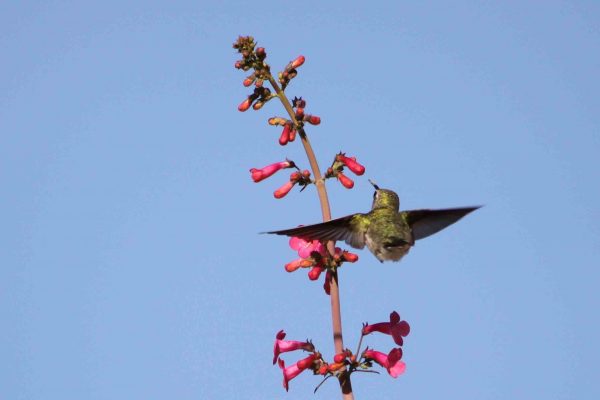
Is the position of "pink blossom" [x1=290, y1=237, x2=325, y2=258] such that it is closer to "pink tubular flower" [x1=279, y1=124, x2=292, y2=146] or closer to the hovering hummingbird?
the hovering hummingbird

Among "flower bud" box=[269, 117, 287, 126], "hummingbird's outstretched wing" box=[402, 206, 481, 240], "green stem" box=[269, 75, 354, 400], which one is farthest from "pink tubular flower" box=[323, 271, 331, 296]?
"flower bud" box=[269, 117, 287, 126]

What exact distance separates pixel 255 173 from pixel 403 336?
2535 millimetres

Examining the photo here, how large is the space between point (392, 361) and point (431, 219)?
4.84ft

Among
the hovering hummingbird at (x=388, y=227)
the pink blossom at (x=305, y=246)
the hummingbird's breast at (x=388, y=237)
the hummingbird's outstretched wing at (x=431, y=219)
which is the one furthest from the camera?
the hummingbird's breast at (x=388, y=237)

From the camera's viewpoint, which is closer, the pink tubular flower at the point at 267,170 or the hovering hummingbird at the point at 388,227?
the hovering hummingbird at the point at 388,227

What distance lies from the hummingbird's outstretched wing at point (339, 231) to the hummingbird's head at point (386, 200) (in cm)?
77

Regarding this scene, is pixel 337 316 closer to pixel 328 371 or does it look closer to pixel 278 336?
pixel 328 371

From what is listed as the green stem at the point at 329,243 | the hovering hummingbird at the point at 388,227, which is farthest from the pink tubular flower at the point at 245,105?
the hovering hummingbird at the point at 388,227

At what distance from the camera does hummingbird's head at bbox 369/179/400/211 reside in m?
8.56

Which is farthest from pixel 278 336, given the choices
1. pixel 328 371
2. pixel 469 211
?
pixel 469 211

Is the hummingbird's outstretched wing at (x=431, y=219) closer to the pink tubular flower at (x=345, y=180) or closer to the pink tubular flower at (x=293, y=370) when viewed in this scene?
the pink tubular flower at (x=345, y=180)

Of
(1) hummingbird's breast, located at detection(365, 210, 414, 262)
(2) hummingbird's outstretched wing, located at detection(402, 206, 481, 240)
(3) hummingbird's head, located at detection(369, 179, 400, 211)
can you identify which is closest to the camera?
(2) hummingbird's outstretched wing, located at detection(402, 206, 481, 240)

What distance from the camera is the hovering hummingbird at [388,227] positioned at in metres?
7.36

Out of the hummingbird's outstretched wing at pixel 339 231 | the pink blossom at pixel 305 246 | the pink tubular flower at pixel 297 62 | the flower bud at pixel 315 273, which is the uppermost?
the pink tubular flower at pixel 297 62
